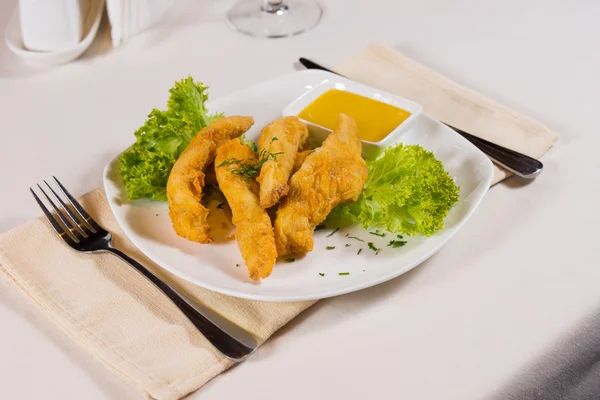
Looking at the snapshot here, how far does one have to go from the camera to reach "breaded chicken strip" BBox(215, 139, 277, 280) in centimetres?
211

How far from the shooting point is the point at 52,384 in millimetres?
2043

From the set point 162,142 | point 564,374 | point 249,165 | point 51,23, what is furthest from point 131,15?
point 564,374

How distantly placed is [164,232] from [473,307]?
3.53 feet

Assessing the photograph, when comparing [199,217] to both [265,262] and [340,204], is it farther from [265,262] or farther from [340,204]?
[340,204]

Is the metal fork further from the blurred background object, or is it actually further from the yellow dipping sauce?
the blurred background object

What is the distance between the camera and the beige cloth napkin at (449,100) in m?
2.91

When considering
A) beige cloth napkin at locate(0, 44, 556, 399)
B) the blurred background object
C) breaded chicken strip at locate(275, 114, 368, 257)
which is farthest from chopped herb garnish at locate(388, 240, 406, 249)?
the blurred background object

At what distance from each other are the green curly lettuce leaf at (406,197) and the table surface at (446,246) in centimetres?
18

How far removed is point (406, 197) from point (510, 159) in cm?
66

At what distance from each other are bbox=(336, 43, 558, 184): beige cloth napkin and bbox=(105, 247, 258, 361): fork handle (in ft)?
3.99

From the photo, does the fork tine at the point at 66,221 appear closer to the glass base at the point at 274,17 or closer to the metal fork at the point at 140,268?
the metal fork at the point at 140,268

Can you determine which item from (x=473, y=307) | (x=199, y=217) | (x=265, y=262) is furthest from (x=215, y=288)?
(x=473, y=307)

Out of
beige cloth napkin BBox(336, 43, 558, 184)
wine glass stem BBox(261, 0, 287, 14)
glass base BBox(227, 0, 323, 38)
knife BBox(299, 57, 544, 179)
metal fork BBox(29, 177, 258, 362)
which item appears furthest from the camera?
wine glass stem BBox(261, 0, 287, 14)

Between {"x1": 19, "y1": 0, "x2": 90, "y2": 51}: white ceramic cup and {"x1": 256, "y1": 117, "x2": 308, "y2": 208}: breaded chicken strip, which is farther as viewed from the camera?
{"x1": 19, "y1": 0, "x2": 90, "y2": 51}: white ceramic cup
